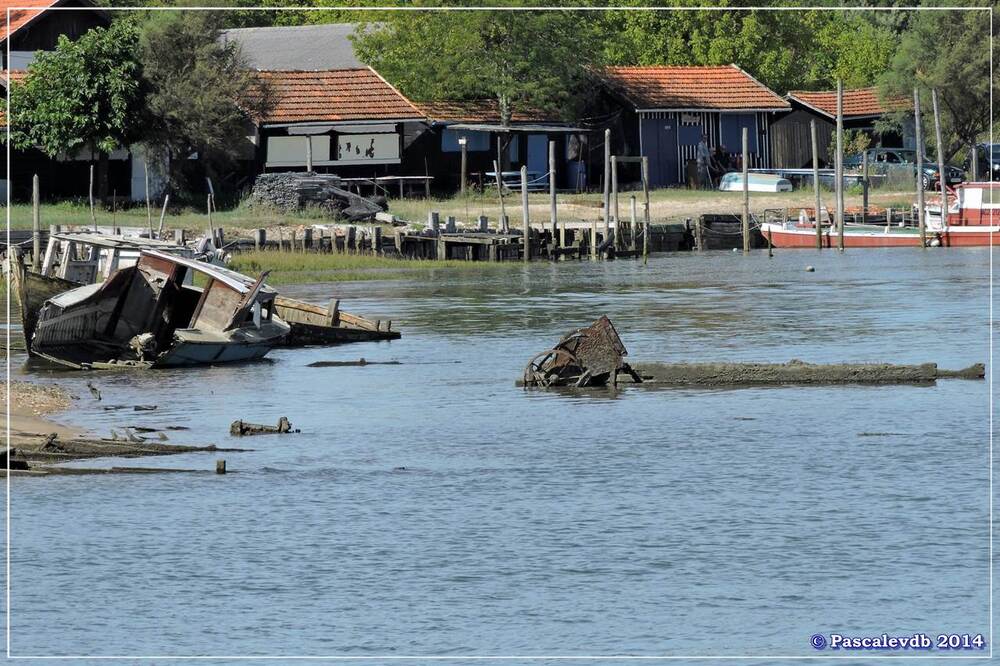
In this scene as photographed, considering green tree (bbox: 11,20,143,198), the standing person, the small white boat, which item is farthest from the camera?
the standing person

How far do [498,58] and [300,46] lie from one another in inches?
474

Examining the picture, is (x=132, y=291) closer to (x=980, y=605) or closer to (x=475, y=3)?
(x=980, y=605)

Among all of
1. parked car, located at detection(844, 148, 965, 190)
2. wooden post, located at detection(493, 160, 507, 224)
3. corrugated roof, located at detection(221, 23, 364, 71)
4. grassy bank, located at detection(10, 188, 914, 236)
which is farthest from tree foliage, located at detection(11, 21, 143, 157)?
parked car, located at detection(844, 148, 965, 190)

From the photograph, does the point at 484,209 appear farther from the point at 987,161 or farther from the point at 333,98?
the point at 987,161

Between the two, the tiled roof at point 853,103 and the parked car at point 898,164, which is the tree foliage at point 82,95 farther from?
the parked car at point 898,164

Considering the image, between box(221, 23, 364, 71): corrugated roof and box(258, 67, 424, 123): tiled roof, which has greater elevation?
box(221, 23, 364, 71): corrugated roof

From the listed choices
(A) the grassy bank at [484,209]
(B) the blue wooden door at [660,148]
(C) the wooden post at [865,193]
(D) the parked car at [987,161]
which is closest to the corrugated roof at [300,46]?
(A) the grassy bank at [484,209]

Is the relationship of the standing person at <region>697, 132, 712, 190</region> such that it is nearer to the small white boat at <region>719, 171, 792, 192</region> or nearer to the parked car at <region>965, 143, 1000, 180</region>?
the small white boat at <region>719, 171, 792, 192</region>

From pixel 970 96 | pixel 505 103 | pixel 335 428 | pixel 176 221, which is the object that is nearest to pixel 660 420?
pixel 335 428

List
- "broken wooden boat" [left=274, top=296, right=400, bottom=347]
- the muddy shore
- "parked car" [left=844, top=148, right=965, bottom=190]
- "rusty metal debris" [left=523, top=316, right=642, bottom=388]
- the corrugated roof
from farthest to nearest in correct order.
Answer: the corrugated roof
"parked car" [left=844, top=148, right=965, bottom=190]
"broken wooden boat" [left=274, top=296, right=400, bottom=347]
"rusty metal debris" [left=523, top=316, right=642, bottom=388]
the muddy shore

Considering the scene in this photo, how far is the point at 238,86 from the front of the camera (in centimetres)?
6044

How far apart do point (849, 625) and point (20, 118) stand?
4496 cm

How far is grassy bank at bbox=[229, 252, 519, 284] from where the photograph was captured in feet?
Answer: 167

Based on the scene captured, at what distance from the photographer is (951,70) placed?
3076 inches
